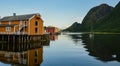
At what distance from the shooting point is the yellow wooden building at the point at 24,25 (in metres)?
77.5

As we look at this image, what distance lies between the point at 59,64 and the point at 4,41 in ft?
150

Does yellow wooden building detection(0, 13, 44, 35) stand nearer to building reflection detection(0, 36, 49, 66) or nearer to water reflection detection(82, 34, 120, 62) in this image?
building reflection detection(0, 36, 49, 66)

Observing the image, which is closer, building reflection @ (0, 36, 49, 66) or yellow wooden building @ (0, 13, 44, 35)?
building reflection @ (0, 36, 49, 66)

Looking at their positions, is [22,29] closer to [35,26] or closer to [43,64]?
[35,26]

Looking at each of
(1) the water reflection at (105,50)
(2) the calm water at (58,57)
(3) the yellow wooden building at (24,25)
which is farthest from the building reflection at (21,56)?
(1) the water reflection at (105,50)

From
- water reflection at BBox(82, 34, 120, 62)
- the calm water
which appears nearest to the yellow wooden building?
the calm water

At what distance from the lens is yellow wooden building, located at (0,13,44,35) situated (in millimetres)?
77500

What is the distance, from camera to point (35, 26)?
3238 inches

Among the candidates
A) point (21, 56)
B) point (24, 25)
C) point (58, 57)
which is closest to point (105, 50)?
point (58, 57)

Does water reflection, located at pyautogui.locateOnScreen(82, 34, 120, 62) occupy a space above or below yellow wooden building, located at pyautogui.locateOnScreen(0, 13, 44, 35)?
below

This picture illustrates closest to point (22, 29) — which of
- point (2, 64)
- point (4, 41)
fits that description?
point (4, 41)

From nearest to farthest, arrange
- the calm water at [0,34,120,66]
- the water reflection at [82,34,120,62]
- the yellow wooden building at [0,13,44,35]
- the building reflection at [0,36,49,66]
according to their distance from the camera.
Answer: the building reflection at [0,36,49,66]
the calm water at [0,34,120,66]
the water reflection at [82,34,120,62]
the yellow wooden building at [0,13,44,35]

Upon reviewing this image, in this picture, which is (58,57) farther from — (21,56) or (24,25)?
(24,25)

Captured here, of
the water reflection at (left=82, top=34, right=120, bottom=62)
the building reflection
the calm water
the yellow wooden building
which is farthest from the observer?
the yellow wooden building
